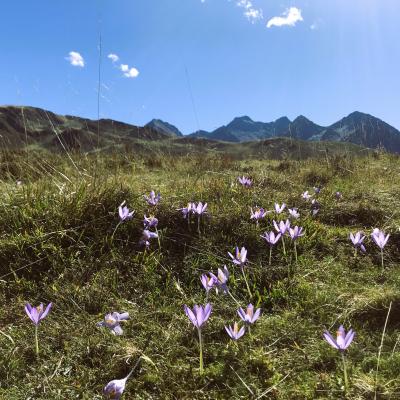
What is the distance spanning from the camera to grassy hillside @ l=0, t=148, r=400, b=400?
1811mm

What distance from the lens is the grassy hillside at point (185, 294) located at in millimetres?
1811

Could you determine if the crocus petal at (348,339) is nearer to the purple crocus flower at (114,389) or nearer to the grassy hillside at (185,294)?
the grassy hillside at (185,294)

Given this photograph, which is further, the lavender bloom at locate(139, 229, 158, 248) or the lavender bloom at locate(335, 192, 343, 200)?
the lavender bloom at locate(335, 192, 343, 200)

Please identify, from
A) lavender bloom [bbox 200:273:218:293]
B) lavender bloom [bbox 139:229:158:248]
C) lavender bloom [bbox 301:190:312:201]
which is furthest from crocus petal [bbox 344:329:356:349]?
lavender bloom [bbox 301:190:312:201]

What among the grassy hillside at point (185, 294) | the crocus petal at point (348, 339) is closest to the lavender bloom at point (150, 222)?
the grassy hillside at point (185, 294)

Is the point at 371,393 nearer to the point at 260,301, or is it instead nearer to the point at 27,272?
the point at 260,301

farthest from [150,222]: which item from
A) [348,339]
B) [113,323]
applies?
[348,339]

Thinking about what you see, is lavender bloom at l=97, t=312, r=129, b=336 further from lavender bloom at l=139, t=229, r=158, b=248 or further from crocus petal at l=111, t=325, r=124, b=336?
lavender bloom at l=139, t=229, r=158, b=248

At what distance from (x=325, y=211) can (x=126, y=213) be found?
1.77 meters

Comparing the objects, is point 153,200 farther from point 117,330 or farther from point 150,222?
point 117,330

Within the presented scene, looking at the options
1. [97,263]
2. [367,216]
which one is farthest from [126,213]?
[367,216]

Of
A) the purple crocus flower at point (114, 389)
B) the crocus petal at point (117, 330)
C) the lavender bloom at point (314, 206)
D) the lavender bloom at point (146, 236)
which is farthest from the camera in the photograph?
the lavender bloom at point (314, 206)

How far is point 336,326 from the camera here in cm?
213

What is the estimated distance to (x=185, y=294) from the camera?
2.51m
